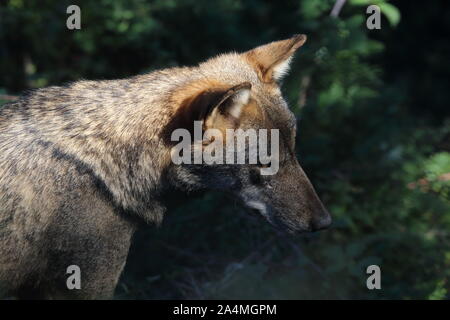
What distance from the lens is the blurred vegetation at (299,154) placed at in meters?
5.05

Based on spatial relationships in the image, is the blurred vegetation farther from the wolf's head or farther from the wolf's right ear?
the wolf's right ear

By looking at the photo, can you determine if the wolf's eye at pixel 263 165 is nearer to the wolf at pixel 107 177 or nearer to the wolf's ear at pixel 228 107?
the wolf at pixel 107 177

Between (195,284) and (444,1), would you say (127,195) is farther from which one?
(444,1)

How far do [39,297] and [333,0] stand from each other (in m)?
3.89

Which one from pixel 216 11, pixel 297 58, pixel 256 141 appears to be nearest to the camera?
pixel 256 141

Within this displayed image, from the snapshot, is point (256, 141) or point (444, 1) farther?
point (444, 1)

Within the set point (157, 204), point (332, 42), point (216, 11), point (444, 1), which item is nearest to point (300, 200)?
point (157, 204)

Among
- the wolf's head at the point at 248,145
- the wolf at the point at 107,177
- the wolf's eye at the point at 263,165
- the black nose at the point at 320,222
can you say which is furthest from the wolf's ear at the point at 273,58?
the black nose at the point at 320,222

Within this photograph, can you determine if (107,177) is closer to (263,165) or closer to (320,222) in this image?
(263,165)

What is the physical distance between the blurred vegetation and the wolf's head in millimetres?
453

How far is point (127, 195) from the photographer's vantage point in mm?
3639

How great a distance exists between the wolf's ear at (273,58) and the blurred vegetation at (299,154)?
1075 millimetres

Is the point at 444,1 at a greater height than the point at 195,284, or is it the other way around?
the point at 444,1

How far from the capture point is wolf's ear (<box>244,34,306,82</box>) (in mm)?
4004
